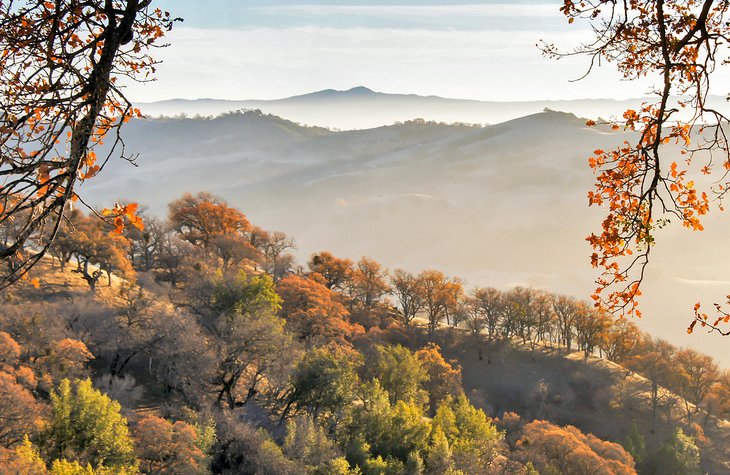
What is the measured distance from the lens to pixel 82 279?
4019cm

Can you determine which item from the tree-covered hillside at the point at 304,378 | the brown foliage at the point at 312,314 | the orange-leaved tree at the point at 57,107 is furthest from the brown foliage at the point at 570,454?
the orange-leaved tree at the point at 57,107

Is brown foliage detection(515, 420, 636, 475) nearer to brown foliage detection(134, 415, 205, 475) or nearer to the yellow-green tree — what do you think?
brown foliage detection(134, 415, 205, 475)

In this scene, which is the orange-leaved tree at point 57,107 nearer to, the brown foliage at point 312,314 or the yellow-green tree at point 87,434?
the yellow-green tree at point 87,434

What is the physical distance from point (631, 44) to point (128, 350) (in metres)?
30.8

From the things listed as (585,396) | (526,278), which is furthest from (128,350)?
(526,278)

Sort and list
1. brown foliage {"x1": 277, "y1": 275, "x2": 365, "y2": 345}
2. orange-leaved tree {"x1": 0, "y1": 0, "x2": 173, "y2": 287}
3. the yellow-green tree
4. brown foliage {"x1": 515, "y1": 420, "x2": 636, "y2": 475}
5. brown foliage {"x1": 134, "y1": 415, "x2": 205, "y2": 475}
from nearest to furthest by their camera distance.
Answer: orange-leaved tree {"x1": 0, "y1": 0, "x2": 173, "y2": 287} < the yellow-green tree < brown foliage {"x1": 134, "y1": 415, "x2": 205, "y2": 475} < brown foliage {"x1": 515, "y1": 420, "x2": 636, "y2": 475} < brown foliage {"x1": 277, "y1": 275, "x2": 365, "y2": 345}

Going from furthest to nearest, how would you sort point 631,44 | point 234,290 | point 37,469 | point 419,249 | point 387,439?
point 419,249 → point 234,290 → point 387,439 → point 37,469 → point 631,44

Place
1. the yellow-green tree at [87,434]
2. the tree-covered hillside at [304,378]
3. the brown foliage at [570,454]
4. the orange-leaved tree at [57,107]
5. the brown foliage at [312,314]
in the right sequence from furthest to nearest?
the brown foliage at [312,314], the brown foliage at [570,454], the tree-covered hillside at [304,378], the yellow-green tree at [87,434], the orange-leaved tree at [57,107]

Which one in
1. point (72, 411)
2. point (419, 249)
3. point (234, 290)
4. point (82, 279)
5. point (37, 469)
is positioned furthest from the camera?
point (419, 249)

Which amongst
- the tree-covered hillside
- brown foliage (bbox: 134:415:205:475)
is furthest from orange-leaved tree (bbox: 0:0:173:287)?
brown foliage (bbox: 134:415:205:475)

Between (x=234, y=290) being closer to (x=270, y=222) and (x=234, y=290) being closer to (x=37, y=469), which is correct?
(x=37, y=469)

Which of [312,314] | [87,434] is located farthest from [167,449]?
[312,314]

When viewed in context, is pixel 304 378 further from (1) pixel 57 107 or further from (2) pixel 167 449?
(1) pixel 57 107

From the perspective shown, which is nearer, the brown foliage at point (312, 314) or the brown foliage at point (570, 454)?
the brown foliage at point (570, 454)
